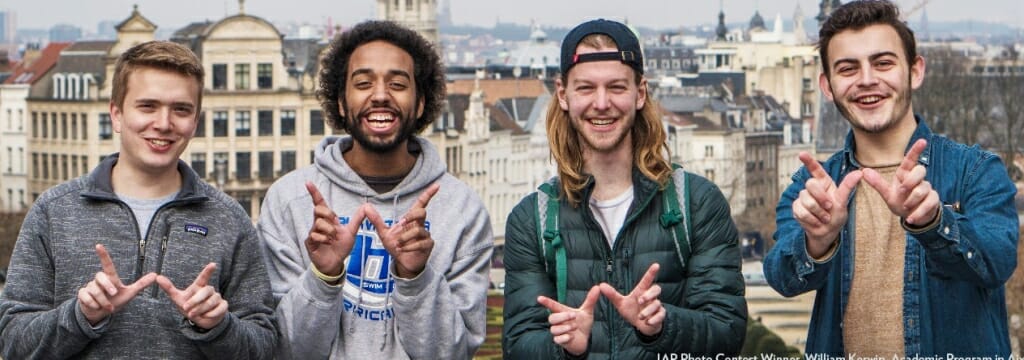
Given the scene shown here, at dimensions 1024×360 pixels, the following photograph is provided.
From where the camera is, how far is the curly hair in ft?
32.7

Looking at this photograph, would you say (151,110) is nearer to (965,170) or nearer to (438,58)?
(438,58)

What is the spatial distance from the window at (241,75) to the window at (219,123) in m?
1.45

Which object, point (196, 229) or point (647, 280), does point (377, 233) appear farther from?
point (647, 280)

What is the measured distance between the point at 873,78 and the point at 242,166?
7323cm

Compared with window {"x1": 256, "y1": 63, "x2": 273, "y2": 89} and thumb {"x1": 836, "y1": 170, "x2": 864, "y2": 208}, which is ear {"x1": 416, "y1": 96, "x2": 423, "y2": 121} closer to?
thumb {"x1": 836, "y1": 170, "x2": 864, "y2": 208}

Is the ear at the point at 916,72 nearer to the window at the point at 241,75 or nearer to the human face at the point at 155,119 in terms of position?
the human face at the point at 155,119

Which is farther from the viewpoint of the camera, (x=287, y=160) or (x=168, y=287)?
(x=287, y=160)

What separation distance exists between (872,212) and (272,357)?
209 centimetres

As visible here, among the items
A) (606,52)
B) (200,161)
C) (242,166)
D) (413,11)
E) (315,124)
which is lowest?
(242,166)

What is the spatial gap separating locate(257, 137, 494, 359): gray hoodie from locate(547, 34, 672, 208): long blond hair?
0.52 meters

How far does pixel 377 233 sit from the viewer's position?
9.31 metres

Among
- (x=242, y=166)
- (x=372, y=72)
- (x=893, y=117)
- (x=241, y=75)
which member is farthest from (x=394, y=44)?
(x=242, y=166)

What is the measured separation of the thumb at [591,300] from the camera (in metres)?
8.60

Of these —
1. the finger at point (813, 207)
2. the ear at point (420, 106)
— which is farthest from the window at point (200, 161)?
the finger at point (813, 207)
